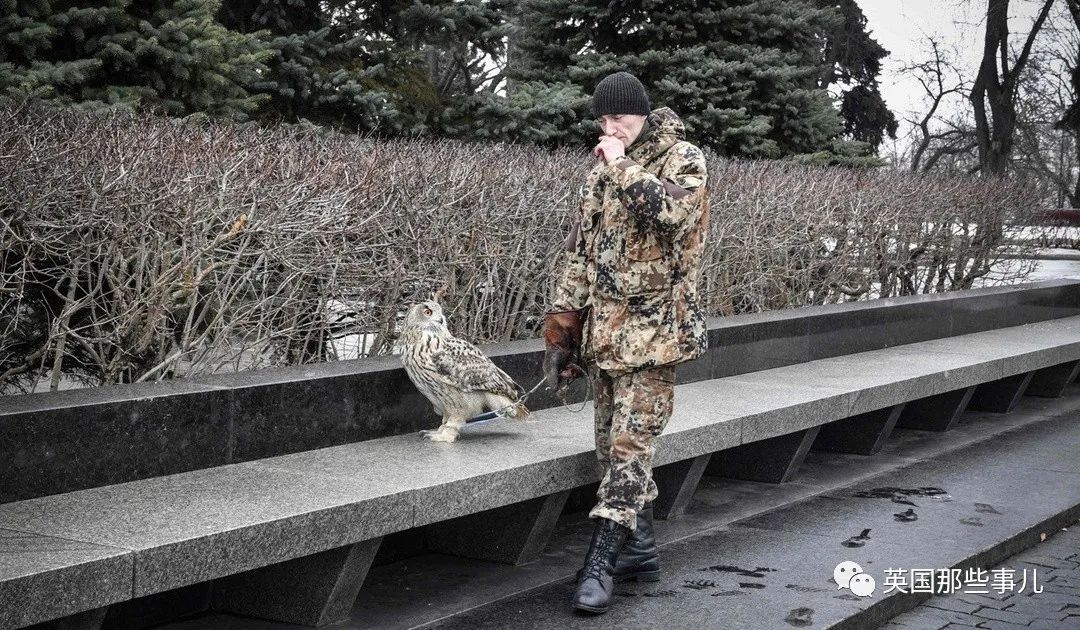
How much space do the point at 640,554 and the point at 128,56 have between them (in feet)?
21.5

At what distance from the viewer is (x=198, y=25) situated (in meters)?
10.5

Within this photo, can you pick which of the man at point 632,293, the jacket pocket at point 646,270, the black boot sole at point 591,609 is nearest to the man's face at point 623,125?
the man at point 632,293

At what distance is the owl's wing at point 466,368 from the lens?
5.49 metres

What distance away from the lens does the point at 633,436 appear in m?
5.00

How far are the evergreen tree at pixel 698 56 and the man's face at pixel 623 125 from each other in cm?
1060

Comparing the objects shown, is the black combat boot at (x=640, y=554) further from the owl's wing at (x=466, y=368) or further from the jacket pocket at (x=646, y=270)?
Answer: the jacket pocket at (x=646, y=270)

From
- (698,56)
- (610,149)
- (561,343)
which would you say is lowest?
(561,343)

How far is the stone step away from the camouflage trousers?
0.40 m

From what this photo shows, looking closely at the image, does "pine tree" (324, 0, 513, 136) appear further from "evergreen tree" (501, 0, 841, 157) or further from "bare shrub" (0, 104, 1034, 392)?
"bare shrub" (0, 104, 1034, 392)

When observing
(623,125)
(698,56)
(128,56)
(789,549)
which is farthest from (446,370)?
(698,56)

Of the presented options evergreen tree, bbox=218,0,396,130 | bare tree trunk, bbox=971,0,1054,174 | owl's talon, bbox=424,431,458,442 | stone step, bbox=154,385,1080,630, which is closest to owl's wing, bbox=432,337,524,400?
owl's talon, bbox=424,431,458,442

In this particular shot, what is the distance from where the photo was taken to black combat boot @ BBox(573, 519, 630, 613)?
4914mm

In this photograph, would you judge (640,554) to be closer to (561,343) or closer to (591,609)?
(591,609)

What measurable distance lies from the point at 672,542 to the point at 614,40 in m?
11.3
